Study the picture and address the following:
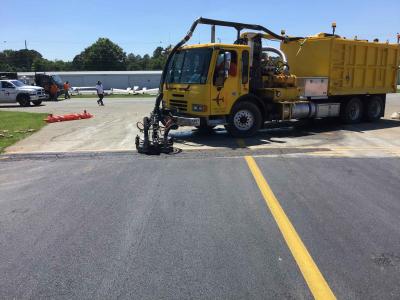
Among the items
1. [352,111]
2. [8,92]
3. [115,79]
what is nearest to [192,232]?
[352,111]

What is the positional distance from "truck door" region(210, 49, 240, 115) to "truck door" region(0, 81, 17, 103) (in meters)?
22.3

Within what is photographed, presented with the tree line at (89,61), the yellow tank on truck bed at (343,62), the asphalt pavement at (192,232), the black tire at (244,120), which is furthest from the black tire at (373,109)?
the tree line at (89,61)

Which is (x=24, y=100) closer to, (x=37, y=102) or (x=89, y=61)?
(x=37, y=102)

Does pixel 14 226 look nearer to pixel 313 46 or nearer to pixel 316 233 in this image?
pixel 316 233

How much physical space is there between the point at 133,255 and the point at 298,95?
1118 centimetres

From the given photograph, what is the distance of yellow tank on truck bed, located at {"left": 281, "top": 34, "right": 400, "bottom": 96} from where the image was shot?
1470 cm

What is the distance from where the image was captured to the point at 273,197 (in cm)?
650

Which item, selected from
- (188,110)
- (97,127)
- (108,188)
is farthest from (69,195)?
(97,127)

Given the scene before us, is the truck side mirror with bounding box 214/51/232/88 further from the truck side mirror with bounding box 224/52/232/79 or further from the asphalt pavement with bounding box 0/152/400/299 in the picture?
the asphalt pavement with bounding box 0/152/400/299

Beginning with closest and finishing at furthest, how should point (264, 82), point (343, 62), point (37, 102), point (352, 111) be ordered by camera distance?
point (264, 82)
point (343, 62)
point (352, 111)
point (37, 102)

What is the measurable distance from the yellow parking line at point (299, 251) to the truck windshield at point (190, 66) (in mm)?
5684

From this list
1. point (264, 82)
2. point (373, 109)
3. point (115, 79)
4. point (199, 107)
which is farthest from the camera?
point (115, 79)

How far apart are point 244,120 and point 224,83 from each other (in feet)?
4.69

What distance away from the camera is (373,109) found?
667 inches
